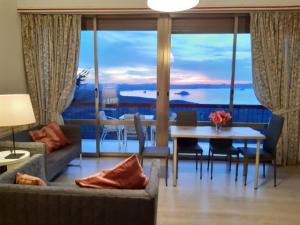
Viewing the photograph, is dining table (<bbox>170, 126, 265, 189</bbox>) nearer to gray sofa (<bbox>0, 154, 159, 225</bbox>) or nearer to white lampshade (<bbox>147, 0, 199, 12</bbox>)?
white lampshade (<bbox>147, 0, 199, 12</bbox>)

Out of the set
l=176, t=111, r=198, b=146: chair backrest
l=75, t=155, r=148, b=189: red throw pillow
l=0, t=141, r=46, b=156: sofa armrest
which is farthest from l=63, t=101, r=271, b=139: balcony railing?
l=75, t=155, r=148, b=189: red throw pillow

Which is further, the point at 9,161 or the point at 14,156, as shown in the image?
the point at 14,156

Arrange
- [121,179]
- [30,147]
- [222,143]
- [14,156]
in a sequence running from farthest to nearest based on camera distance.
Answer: [222,143] < [30,147] < [14,156] < [121,179]

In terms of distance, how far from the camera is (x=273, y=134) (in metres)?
3.46

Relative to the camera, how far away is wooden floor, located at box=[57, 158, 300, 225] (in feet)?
8.66

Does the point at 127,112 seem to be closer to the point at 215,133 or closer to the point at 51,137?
the point at 51,137

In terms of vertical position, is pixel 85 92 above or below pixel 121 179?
above

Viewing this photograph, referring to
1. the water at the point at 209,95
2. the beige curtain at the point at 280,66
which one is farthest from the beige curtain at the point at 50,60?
the beige curtain at the point at 280,66

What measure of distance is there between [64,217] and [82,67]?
3.40 m

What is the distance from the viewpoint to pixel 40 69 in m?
4.41

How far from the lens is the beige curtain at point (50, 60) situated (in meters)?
4.30

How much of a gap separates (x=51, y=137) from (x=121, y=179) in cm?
236

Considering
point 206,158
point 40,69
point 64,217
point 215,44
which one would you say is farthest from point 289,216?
point 40,69

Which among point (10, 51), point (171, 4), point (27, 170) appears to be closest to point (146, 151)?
point (27, 170)
